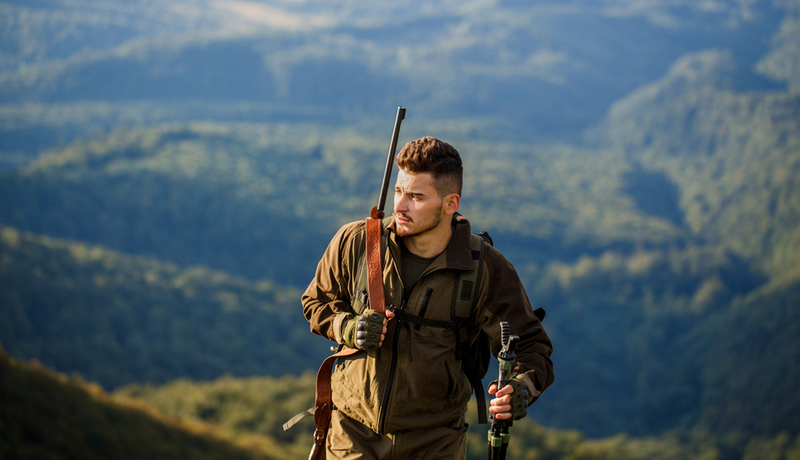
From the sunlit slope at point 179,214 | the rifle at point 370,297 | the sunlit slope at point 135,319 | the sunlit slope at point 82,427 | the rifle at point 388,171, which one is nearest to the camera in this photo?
the rifle at point 370,297

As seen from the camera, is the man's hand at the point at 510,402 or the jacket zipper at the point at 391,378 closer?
the man's hand at the point at 510,402

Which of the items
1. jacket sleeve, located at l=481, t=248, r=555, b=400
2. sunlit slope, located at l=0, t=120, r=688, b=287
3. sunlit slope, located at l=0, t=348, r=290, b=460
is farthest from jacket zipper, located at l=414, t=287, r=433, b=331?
sunlit slope, located at l=0, t=120, r=688, b=287

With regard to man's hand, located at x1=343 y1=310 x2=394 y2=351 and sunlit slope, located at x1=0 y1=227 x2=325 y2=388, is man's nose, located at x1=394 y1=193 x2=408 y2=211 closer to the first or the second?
man's hand, located at x1=343 y1=310 x2=394 y2=351

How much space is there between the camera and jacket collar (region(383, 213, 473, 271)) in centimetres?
460

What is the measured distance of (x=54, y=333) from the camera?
10150 centimetres

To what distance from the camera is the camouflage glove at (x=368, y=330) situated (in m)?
4.41

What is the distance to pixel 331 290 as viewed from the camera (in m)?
5.01

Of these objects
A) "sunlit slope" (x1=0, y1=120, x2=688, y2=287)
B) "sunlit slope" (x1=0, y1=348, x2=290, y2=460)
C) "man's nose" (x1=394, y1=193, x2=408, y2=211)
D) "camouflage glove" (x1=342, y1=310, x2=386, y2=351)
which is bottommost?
"camouflage glove" (x1=342, y1=310, x2=386, y2=351)

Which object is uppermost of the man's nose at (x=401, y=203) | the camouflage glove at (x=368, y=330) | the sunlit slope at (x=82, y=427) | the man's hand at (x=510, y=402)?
the sunlit slope at (x=82, y=427)

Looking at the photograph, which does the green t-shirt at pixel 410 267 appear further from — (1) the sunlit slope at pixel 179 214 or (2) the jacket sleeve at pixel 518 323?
(1) the sunlit slope at pixel 179 214

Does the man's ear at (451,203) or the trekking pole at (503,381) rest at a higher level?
the man's ear at (451,203)

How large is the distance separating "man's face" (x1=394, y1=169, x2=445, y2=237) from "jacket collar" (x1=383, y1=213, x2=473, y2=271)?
0.38 feet

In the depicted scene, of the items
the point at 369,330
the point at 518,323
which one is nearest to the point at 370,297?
the point at 369,330

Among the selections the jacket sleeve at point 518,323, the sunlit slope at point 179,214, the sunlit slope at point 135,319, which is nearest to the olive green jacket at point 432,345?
the jacket sleeve at point 518,323
